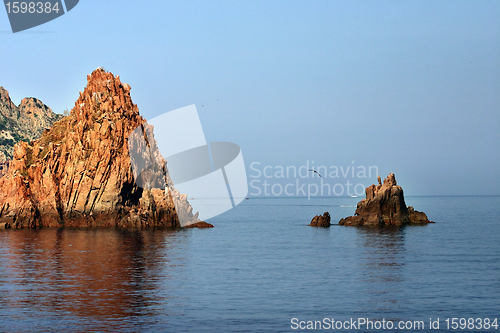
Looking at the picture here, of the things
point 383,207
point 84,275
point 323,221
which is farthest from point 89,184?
point 84,275

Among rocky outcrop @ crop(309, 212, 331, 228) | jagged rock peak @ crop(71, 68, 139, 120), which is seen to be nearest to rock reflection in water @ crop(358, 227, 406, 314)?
rocky outcrop @ crop(309, 212, 331, 228)

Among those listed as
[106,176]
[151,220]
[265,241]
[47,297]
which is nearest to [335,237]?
[265,241]

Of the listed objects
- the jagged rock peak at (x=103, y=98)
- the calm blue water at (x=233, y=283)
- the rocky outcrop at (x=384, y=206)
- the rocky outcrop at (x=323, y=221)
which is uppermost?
the jagged rock peak at (x=103, y=98)

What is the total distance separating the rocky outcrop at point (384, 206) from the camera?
439ft

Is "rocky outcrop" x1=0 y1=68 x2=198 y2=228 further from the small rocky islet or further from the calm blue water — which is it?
the small rocky islet

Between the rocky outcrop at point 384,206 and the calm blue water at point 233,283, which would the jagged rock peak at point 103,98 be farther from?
the rocky outcrop at point 384,206

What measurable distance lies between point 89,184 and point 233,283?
3642 inches

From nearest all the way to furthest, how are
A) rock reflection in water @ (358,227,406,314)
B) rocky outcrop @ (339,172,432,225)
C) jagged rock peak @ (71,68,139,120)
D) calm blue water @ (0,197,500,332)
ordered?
calm blue water @ (0,197,500,332)
rock reflection in water @ (358,227,406,314)
rocky outcrop @ (339,172,432,225)
jagged rock peak @ (71,68,139,120)

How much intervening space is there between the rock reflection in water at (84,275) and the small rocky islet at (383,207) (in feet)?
188

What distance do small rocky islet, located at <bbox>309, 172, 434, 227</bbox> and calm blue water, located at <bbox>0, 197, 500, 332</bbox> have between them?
30953 millimetres

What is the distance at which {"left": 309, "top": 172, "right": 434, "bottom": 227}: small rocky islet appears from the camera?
134 metres

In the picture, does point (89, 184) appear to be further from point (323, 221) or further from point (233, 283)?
point (233, 283)

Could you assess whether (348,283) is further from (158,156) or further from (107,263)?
(158,156)

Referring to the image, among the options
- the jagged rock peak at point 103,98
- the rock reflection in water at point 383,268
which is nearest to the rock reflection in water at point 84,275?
the rock reflection in water at point 383,268
